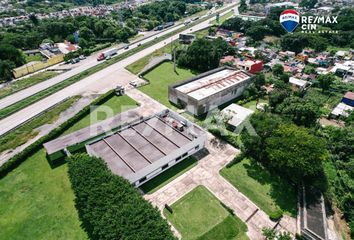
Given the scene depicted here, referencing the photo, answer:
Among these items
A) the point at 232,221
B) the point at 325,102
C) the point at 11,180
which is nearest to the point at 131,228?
the point at 232,221

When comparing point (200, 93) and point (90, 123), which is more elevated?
point (200, 93)

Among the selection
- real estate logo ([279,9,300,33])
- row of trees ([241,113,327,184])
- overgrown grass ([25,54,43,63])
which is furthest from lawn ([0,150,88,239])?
real estate logo ([279,9,300,33])

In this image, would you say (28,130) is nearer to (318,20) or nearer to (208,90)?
(208,90)

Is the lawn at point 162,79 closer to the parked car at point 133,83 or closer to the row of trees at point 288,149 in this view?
the parked car at point 133,83

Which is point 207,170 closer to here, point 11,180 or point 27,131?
point 11,180

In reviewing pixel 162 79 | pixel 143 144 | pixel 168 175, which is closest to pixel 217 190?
pixel 168 175

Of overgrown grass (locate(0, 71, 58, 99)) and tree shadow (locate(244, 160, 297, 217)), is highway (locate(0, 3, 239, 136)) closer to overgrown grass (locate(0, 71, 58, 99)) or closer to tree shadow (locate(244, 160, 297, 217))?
overgrown grass (locate(0, 71, 58, 99))
